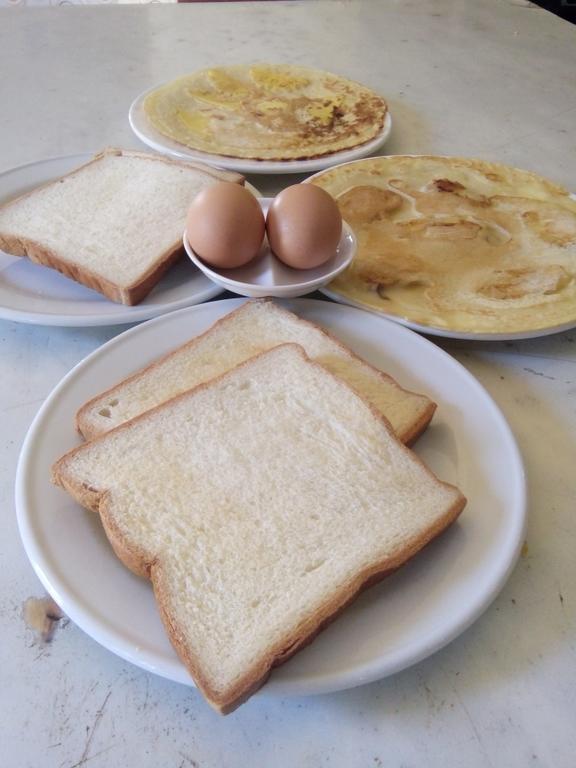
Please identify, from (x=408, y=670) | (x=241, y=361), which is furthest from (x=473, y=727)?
(x=241, y=361)

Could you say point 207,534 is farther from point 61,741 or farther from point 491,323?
point 491,323

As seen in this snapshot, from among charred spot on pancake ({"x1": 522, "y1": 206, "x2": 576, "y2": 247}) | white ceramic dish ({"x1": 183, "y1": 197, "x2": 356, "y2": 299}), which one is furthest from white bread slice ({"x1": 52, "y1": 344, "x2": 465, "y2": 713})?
charred spot on pancake ({"x1": 522, "y1": 206, "x2": 576, "y2": 247})

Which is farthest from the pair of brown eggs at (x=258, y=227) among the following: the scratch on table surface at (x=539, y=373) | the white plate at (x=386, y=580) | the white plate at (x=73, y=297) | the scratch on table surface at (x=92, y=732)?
the scratch on table surface at (x=92, y=732)

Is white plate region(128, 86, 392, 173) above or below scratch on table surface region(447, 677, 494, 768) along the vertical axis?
above

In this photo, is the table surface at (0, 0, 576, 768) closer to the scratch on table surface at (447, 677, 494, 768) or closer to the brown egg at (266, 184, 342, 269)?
the scratch on table surface at (447, 677, 494, 768)

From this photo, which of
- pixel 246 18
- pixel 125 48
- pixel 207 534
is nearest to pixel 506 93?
pixel 246 18

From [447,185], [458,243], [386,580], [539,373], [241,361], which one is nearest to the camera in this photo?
[386,580]

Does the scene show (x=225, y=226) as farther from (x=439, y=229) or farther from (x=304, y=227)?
(x=439, y=229)
